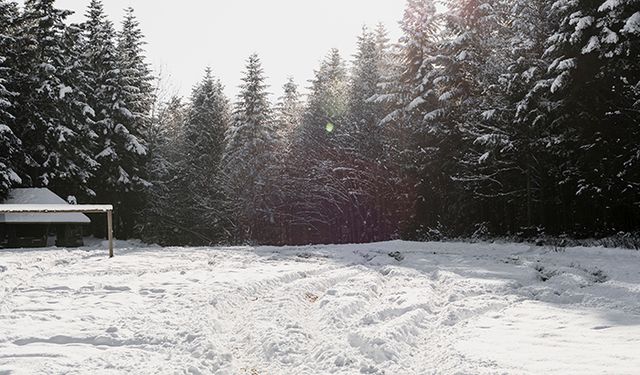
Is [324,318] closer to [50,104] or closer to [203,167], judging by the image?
[50,104]

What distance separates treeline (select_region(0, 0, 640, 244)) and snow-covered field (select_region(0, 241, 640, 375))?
7.95m

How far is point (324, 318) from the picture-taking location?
8.43 meters

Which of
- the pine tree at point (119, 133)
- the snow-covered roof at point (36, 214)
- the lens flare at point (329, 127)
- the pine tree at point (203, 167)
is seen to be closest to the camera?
the snow-covered roof at point (36, 214)

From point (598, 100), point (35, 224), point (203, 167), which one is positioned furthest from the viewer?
point (203, 167)

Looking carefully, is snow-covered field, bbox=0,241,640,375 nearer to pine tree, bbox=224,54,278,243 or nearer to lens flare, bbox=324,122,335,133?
pine tree, bbox=224,54,278,243

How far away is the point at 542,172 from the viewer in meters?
23.8

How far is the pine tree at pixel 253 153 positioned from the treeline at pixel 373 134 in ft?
0.37

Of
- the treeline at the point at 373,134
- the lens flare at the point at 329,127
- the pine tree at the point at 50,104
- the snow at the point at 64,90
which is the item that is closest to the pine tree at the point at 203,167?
the treeline at the point at 373,134

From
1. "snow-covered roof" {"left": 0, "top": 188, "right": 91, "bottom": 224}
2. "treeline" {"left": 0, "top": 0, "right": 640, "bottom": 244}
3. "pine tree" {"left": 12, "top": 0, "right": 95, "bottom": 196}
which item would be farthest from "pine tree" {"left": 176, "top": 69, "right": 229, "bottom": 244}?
"snow-covered roof" {"left": 0, "top": 188, "right": 91, "bottom": 224}

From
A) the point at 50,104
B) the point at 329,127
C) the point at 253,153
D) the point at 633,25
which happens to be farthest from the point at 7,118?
the point at 633,25

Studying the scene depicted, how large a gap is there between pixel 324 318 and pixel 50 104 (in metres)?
28.5

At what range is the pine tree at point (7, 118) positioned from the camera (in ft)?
88.6

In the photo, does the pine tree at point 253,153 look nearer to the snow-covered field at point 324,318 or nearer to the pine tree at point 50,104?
the pine tree at point 50,104

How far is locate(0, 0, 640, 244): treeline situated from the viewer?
65.3 feet
